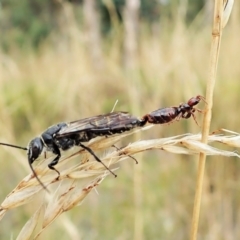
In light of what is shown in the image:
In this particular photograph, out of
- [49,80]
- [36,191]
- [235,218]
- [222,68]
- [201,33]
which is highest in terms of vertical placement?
[36,191]

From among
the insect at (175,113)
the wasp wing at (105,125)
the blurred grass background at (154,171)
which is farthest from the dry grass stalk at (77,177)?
the blurred grass background at (154,171)

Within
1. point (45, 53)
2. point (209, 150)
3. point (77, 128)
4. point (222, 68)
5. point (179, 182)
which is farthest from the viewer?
point (45, 53)

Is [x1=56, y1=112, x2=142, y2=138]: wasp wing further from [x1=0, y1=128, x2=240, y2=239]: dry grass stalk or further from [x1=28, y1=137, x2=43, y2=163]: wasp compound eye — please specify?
[x1=0, y1=128, x2=240, y2=239]: dry grass stalk

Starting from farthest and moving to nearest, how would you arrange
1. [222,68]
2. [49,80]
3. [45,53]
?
1. [45,53]
2. [49,80]
3. [222,68]

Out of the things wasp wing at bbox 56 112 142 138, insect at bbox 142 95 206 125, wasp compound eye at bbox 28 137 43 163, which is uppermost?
insect at bbox 142 95 206 125

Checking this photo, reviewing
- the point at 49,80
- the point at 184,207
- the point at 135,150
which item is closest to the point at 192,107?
the point at 135,150

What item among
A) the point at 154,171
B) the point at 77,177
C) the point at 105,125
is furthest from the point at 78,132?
the point at 154,171

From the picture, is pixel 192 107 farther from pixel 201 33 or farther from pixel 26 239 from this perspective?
pixel 201 33

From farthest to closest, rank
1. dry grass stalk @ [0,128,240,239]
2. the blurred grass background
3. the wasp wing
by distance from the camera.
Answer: the blurred grass background < the wasp wing < dry grass stalk @ [0,128,240,239]

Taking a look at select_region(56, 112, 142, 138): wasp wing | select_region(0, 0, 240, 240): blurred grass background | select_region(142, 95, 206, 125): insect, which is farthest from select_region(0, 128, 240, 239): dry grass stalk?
select_region(0, 0, 240, 240): blurred grass background
